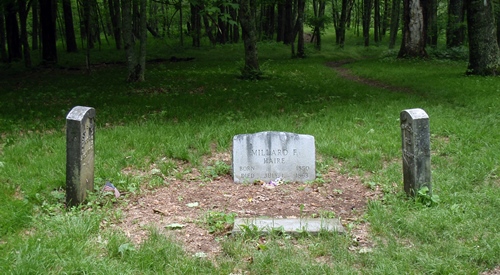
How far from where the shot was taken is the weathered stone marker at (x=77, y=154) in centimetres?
519

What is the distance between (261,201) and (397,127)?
4532 mm

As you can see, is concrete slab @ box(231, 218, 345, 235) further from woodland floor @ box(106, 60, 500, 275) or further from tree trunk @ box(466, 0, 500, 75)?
tree trunk @ box(466, 0, 500, 75)

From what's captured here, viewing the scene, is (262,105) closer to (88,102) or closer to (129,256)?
(88,102)

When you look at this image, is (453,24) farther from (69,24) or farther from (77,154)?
(77,154)

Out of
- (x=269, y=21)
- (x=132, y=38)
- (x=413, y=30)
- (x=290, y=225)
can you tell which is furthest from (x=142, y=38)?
(x=269, y=21)

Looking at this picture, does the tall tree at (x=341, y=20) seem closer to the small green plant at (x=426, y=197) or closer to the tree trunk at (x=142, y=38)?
the tree trunk at (x=142, y=38)

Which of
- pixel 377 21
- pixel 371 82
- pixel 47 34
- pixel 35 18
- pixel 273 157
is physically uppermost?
pixel 377 21

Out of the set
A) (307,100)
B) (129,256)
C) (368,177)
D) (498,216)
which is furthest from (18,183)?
(307,100)

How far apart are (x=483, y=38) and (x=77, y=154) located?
1514 centimetres

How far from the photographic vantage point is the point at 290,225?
15.5 ft

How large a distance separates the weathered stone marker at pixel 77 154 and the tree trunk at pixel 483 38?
14.7m

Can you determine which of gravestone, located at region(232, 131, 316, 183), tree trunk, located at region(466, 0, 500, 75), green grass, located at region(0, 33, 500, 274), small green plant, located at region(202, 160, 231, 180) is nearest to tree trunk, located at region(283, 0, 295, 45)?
green grass, located at region(0, 33, 500, 274)

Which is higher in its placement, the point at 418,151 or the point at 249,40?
the point at 249,40

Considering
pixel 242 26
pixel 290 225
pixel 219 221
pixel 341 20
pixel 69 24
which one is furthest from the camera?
pixel 341 20
